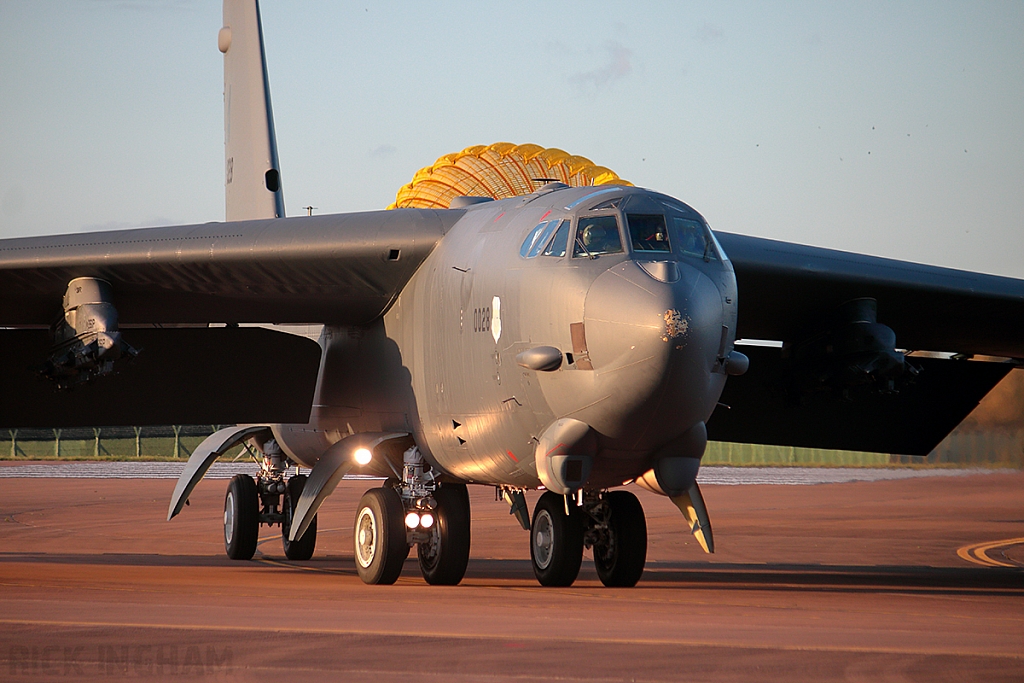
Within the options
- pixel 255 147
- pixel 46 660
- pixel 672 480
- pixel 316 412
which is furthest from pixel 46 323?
pixel 46 660

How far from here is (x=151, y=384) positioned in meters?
19.5

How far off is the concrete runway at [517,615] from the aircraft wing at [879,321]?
2.22 meters

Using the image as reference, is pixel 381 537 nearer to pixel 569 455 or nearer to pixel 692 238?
pixel 569 455

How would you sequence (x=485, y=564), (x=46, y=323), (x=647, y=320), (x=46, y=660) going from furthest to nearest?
(x=485, y=564), (x=46, y=323), (x=647, y=320), (x=46, y=660)

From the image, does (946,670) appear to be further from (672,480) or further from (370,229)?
(370,229)

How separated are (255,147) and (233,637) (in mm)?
16559

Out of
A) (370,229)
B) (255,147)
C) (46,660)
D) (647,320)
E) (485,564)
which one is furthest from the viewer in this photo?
(255,147)

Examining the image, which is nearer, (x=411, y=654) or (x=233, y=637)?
(x=411, y=654)

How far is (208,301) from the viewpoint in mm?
17547

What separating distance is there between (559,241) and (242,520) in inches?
444

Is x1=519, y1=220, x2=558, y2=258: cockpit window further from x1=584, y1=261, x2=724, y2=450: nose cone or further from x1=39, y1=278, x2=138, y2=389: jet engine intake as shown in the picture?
x1=39, y1=278, x2=138, y2=389: jet engine intake

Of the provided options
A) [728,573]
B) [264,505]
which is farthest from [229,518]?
[728,573]

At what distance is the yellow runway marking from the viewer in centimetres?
2123

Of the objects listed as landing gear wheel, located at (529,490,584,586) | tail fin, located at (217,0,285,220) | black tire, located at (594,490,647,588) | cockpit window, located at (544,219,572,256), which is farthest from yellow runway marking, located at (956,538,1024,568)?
tail fin, located at (217,0,285,220)
